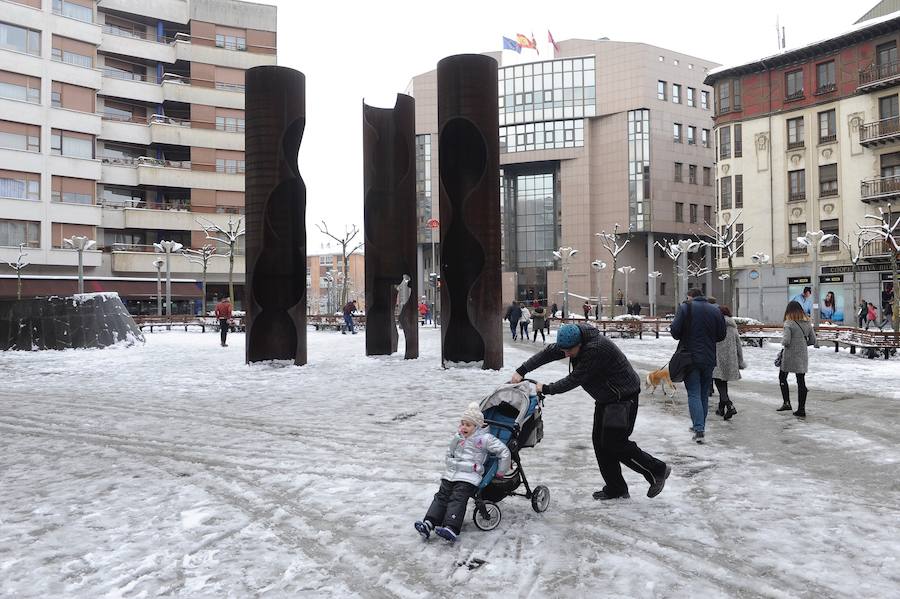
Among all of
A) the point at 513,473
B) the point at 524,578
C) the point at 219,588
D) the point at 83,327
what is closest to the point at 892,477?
the point at 513,473

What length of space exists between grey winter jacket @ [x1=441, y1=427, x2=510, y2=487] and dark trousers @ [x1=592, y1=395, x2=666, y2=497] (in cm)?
94

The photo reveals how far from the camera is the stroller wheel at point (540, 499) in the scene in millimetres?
5137

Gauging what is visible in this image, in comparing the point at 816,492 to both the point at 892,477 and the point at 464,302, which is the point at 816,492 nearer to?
the point at 892,477

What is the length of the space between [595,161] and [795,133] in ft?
91.4

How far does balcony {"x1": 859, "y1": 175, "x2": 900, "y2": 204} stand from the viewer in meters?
38.3

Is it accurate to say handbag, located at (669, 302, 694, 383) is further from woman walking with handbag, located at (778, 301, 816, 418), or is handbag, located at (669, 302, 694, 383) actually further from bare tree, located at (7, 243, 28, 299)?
bare tree, located at (7, 243, 28, 299)

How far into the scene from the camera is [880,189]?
39.2 metres

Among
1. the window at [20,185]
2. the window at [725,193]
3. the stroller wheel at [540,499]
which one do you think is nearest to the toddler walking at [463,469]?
the stroller wheel at [540,499]

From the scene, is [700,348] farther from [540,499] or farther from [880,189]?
[880,189]

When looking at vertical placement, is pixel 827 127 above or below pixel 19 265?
above

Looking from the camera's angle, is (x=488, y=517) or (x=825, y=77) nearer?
(x=488, y=517)

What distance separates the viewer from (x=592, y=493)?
575 centimetres

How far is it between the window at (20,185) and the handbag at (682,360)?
49404mm

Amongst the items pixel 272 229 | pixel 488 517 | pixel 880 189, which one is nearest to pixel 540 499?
pixel 488 517
